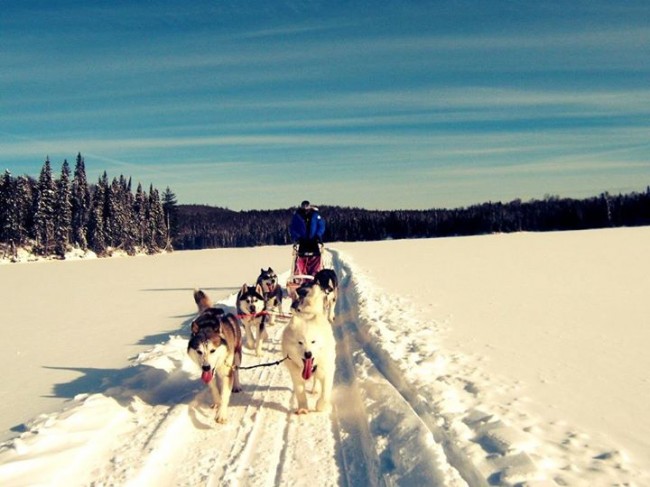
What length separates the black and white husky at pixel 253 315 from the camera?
809cm

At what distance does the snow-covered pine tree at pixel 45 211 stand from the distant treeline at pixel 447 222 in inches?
1060

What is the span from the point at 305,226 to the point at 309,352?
7009mm

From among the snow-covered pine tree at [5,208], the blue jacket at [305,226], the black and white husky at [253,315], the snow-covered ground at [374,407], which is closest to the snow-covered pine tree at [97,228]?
the snow-covered pine tree at [5,208]

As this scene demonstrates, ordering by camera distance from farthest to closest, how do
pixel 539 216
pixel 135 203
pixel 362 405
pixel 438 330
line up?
pixel 539 216, pixel 135 203, pixel 438 330, pixel 362 405

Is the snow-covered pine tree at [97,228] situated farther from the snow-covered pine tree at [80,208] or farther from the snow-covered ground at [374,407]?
the snow-covered ground at [374,407]

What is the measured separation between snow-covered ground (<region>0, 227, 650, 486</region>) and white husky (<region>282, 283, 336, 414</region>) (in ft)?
0.72

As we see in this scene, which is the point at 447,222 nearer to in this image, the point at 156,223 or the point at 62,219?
the point at 156,223

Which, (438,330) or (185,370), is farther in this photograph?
(438,330)

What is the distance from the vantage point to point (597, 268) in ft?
62.5

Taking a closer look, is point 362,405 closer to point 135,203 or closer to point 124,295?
point 124,295

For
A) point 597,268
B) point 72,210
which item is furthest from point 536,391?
point 72,210

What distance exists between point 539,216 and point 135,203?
7557cm

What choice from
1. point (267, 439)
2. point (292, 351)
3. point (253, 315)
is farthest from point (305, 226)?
point (267, 439)

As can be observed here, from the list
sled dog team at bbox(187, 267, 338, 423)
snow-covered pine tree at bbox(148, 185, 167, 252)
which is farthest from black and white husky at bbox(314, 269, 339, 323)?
snow-covered pine tree at bbox(148, 185, 167, 252)
